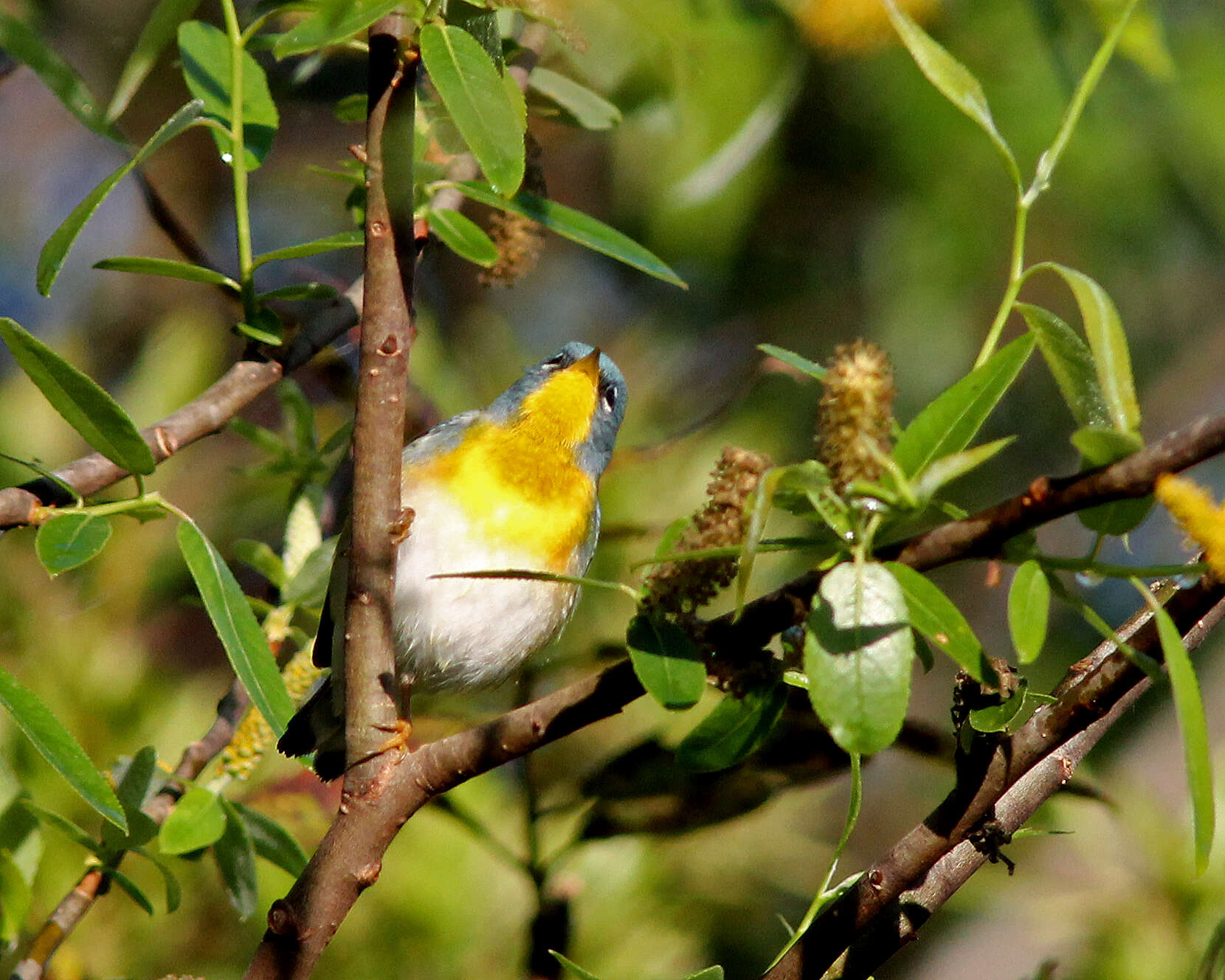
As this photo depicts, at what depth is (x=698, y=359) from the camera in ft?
13.6

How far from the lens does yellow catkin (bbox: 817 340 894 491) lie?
0.90m

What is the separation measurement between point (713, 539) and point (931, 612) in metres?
0.17

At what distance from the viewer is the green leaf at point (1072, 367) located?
3.21 feet

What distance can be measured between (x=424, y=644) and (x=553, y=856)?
1.91ft

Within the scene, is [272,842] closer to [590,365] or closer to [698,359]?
[590,365]

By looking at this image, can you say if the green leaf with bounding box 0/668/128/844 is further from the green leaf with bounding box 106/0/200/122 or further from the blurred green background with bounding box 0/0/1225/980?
the green leaf with bounding box 106/0/200/122

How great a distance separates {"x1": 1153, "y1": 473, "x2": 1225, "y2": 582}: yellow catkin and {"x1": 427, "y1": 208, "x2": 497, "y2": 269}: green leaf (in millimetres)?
1121

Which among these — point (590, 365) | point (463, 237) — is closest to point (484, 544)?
point (590, 365)

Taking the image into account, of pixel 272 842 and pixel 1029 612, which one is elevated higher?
pixel 1029 612

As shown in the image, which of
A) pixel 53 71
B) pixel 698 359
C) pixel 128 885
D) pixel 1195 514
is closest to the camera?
pixel 1195 514

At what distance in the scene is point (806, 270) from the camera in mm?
4211

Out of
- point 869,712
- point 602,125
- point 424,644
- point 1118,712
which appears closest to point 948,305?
point 602,125

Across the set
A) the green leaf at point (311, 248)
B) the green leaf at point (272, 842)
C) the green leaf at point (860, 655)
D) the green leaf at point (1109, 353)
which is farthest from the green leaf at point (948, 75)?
the green leaf at point (272, 842)

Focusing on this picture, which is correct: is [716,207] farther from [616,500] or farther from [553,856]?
[553,856]
